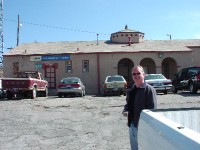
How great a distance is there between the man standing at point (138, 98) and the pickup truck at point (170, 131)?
4.32 ft

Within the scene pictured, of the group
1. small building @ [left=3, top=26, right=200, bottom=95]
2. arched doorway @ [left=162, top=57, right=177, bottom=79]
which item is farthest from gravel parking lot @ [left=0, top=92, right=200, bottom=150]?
arched doorway @ [left=162, top=57, right=177, bottom=79]

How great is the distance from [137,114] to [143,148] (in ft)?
5.81

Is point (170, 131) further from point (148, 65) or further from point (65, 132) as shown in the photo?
point (148, 65)

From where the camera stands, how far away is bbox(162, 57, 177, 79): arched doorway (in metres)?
35.8

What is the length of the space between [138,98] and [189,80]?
18760 mm

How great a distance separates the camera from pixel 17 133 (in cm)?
988

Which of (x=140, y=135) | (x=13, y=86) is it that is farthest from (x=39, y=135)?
(x=13, y=86)

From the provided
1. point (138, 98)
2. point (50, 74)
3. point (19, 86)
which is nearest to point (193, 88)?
point (19, 86)

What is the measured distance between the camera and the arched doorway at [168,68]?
35.8 meters

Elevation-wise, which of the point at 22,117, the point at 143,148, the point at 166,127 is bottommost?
the point at 22,117

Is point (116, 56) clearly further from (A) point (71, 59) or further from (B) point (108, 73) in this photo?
(A) point (71, 59)

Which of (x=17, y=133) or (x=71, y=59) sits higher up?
(x=71, y=59)

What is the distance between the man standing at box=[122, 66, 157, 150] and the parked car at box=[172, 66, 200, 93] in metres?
17.3

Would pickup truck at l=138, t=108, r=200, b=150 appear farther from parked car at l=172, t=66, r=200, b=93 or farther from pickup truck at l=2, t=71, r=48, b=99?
pickup truck at l=2, t=71, r=48, b=99
